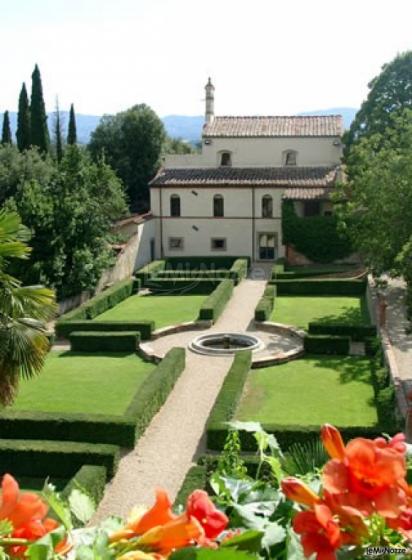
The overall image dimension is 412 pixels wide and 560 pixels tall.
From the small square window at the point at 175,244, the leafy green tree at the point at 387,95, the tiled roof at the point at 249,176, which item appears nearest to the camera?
the leafy green tree at the point at 387,95

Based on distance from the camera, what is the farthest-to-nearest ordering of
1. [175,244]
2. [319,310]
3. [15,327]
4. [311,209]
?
[175,244] < [311,209] < [319,310] < [15,327]

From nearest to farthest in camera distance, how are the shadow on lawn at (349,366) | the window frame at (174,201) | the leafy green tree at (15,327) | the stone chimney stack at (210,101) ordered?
the leafy green tree at (15,327) < the shadow on lawn at (349,366) < the window frame at (174,201) < the stone chimney stack at (210,101)

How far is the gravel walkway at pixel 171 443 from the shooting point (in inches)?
522

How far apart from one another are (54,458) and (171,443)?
9.92 ft

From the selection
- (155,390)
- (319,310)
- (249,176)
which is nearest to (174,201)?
(249,176)

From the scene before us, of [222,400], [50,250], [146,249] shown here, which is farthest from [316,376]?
[146,249]

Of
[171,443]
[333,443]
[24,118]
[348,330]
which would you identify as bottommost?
[171,443]

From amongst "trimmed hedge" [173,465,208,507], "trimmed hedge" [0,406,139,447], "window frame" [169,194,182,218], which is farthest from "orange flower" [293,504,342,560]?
"window frame" [169,194,182,218]

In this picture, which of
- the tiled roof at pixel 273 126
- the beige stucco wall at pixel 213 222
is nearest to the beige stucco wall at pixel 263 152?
the tiled roof at pixel 273 126

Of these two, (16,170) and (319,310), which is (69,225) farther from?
(16,170)

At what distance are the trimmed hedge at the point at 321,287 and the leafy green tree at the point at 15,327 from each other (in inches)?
836

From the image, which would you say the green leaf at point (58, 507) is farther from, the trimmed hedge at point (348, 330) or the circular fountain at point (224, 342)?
the trimmed hedge at point (348, 330)

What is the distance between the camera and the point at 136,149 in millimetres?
54375

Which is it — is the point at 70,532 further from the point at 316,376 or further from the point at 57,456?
the point at 316,376
